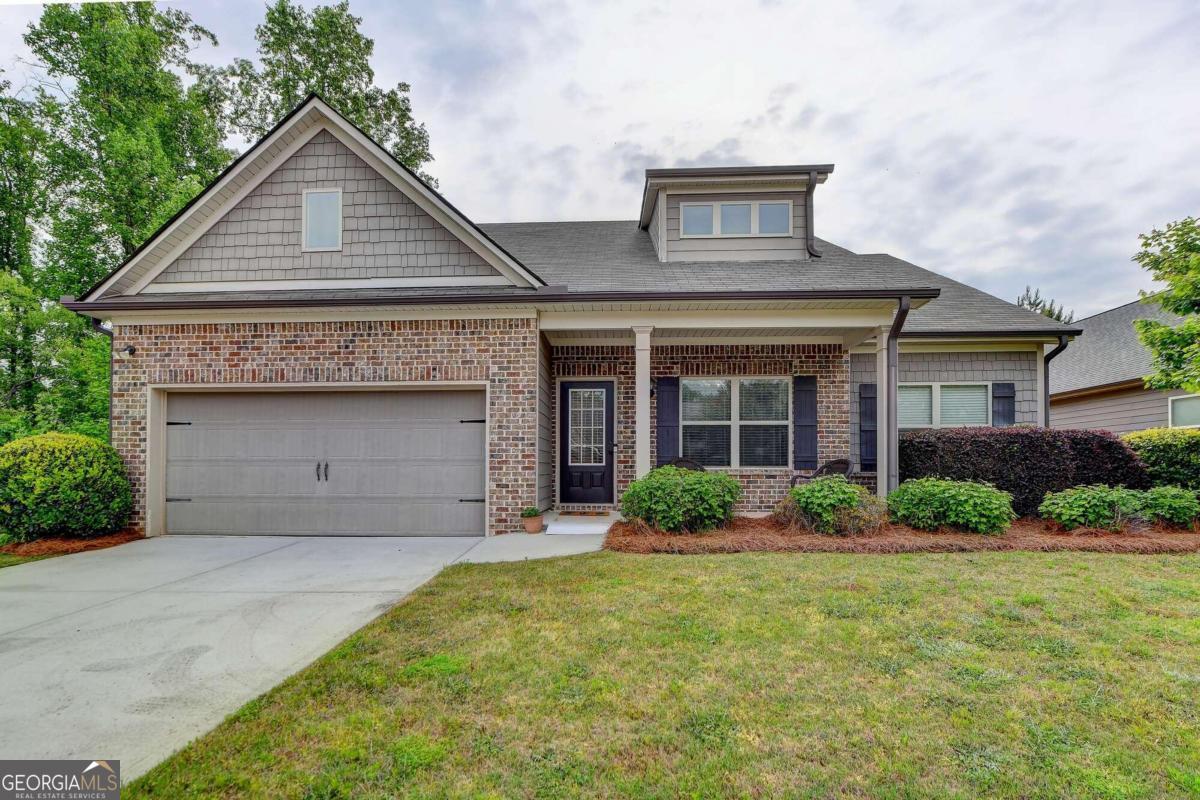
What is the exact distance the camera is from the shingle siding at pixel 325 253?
7637 mm

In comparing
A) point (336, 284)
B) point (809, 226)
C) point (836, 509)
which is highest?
point (809, 226)

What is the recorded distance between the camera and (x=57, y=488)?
21.2 ft

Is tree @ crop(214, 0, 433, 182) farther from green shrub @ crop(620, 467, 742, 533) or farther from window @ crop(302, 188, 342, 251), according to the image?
green shrub @ crop(620, 467, 742, 533)

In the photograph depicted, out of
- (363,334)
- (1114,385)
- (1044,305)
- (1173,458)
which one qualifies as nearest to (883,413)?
(1173,458)

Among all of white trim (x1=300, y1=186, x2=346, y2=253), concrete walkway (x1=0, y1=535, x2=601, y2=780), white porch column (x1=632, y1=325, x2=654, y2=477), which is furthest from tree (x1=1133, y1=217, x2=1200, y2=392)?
white trim (x1=300, y1=186, x2=346, y2=253)

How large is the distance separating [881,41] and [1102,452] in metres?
6.56

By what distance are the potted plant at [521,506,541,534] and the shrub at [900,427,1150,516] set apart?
541cm

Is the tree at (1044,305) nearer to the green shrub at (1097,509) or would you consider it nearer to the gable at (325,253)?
A: the green shrub at (1097,509)

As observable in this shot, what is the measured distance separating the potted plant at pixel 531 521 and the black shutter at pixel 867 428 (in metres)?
5.26

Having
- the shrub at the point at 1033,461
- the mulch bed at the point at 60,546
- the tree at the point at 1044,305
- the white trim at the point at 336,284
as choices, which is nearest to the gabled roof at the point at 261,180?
the white trim at the point at 336,284

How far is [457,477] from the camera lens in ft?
24.2

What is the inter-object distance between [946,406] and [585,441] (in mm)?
5936

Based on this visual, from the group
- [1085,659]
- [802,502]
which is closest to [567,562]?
[802,502]

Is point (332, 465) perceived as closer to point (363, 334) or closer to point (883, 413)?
point (363, 334)
